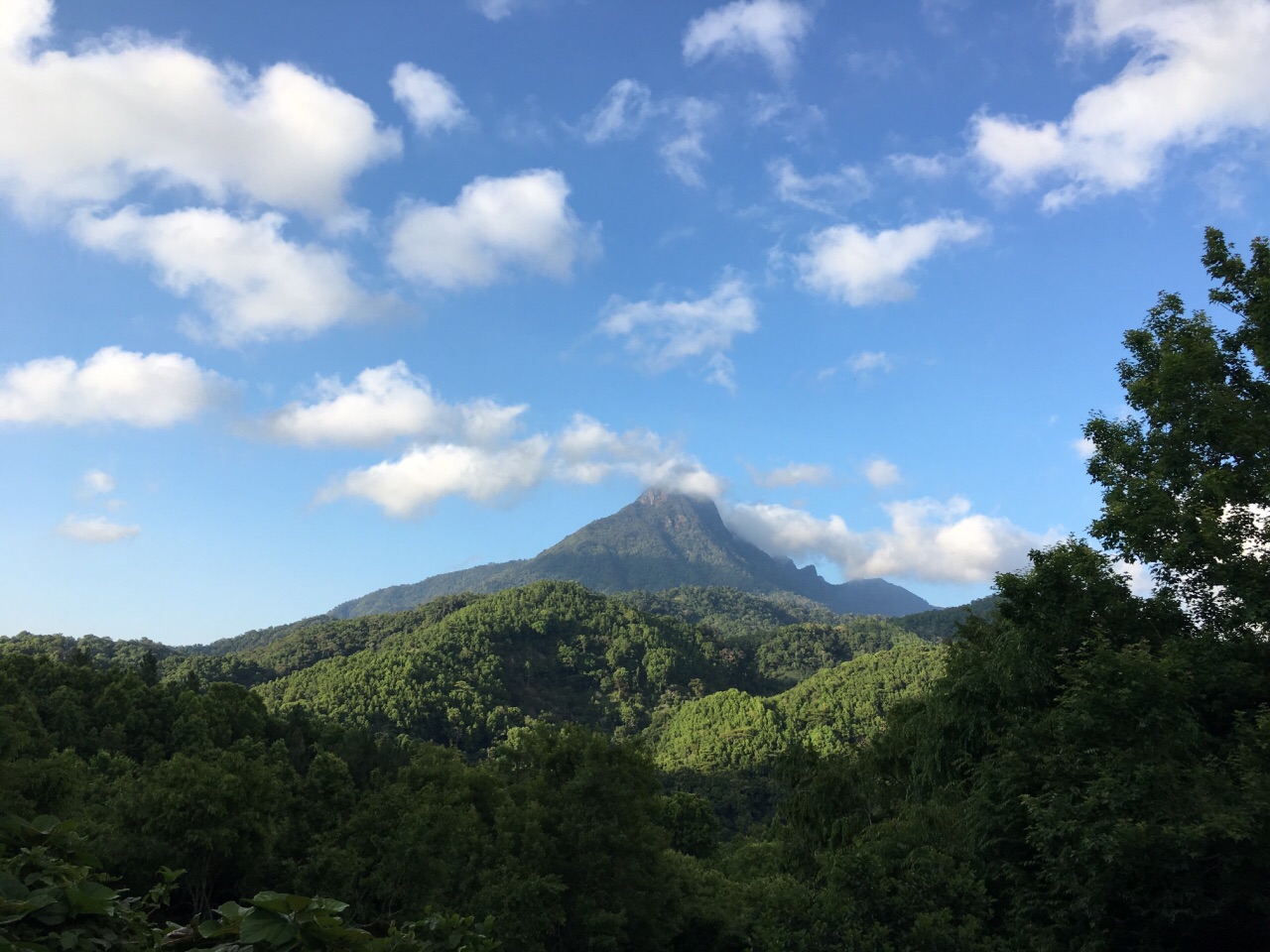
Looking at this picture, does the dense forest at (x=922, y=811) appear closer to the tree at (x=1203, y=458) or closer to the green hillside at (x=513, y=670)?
the tree at (x=1203, y=458)

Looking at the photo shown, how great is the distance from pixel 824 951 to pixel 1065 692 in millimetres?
7021

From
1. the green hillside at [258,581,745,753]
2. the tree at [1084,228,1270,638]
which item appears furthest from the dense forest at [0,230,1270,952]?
Answer: the green hillside at [258,581,745,753]

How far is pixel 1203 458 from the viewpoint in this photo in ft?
45.8

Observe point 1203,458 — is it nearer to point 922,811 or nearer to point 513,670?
point 922,811

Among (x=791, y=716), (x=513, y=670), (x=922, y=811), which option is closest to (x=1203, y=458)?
(x=922, y=811)

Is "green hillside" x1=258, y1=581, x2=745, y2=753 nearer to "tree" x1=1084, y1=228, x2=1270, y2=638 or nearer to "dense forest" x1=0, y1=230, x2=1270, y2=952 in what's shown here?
"dense forest" x1=0, y1=230, x2=1270, y2=952

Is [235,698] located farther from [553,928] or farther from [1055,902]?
[1055,902]

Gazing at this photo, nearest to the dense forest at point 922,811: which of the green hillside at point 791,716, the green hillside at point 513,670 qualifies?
the green hillside at point 513,670

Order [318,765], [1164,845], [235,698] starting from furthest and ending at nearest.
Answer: [235,698], [318,765], [1164,845]

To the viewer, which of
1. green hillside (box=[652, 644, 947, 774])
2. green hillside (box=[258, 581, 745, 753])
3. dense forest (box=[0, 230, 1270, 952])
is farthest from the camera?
green hillside (box=[258, 581, 745, 753])

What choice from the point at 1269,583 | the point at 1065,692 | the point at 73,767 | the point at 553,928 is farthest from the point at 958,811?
the point at 73,767

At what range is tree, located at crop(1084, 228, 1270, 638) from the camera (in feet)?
42.0

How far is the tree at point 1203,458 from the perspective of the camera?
12.8 meters

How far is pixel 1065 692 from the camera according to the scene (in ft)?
45.0
